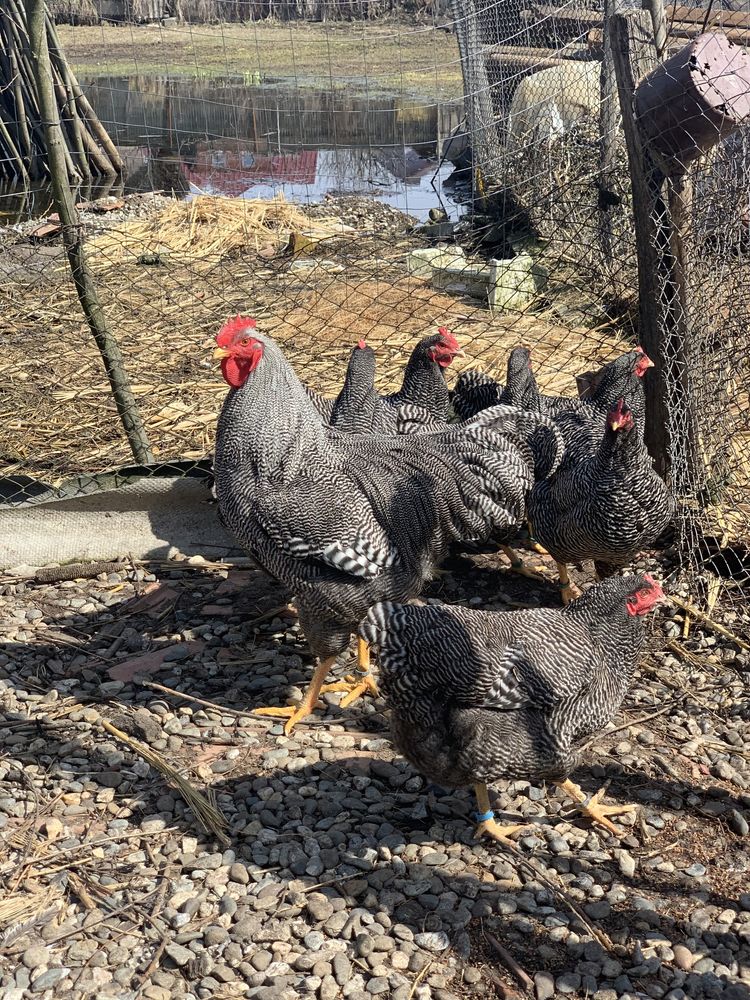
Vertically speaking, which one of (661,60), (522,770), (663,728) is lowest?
(663,728)

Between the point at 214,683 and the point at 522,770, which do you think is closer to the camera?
the point at 522,770

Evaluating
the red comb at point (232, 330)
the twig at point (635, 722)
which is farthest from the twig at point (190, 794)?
the red comb at point (232, 330)

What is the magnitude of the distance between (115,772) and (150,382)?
437 centimetres

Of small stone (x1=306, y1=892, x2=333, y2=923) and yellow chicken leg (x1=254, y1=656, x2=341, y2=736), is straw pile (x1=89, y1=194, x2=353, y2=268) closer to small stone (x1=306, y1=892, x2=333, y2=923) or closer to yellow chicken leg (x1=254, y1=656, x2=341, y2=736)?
yellow chicken leg (x1=254, y1=656, x2=341, y2=736)

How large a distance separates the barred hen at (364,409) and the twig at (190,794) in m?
2.40

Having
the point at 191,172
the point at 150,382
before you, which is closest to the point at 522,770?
the point at 150,382

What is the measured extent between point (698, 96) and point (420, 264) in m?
5.59

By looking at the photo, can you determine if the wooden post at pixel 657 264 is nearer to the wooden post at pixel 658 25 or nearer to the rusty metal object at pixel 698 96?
the wooden post at pixel 658 25

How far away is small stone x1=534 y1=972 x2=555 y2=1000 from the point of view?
3248mm

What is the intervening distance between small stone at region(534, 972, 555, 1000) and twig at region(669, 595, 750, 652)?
8.12 ft

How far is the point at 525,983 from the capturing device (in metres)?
3.30

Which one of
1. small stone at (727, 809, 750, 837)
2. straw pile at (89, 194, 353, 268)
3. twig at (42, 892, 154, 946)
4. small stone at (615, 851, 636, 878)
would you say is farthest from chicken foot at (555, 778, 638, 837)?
straw pile at (89, 194, 353, 268)

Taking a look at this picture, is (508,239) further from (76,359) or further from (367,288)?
(76,359)

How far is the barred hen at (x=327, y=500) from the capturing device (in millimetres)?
4793
